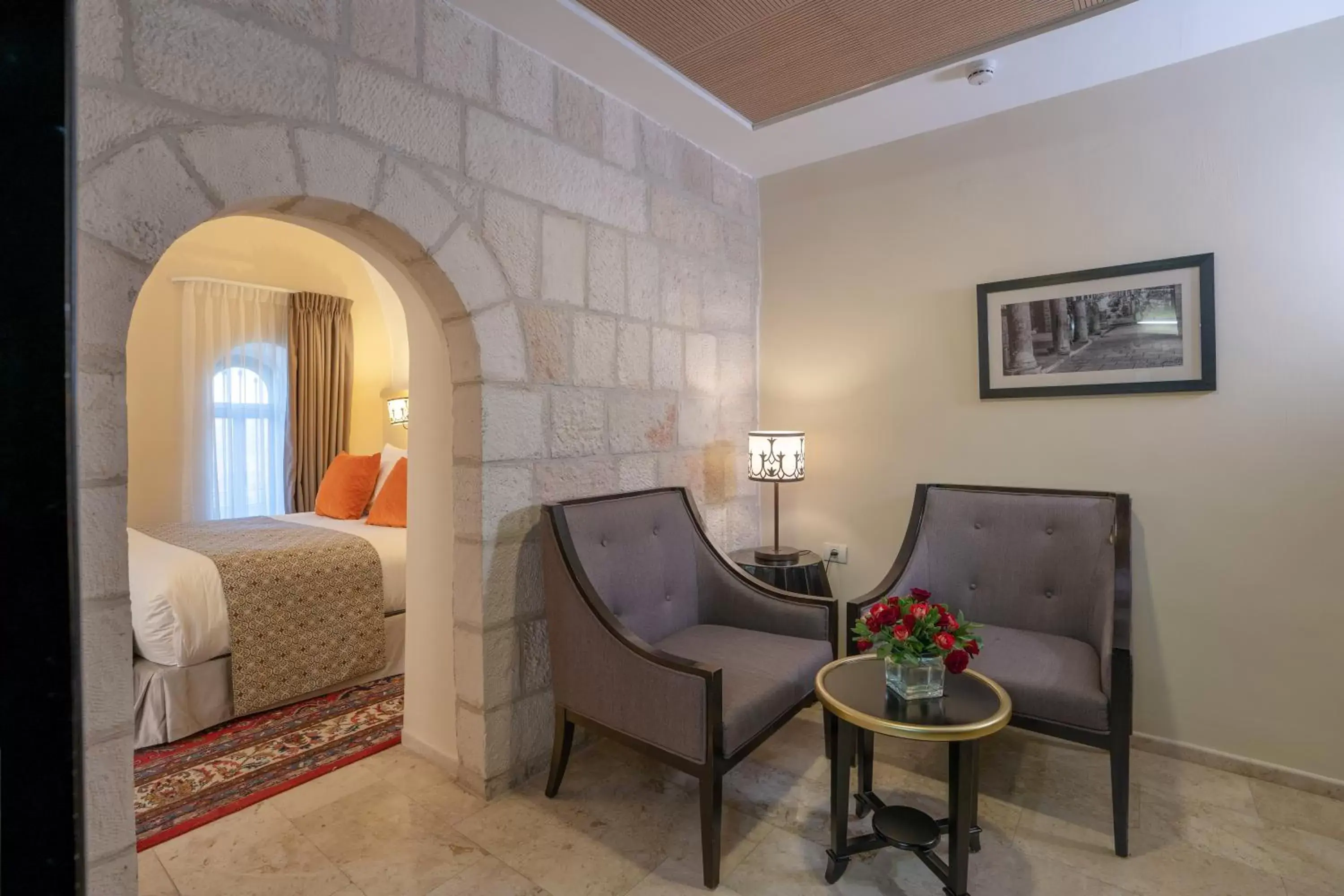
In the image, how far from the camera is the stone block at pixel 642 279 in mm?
2758

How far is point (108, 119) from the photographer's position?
1425mm

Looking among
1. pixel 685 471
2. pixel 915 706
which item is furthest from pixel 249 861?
pixel 685 471

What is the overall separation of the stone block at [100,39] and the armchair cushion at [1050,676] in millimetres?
2201

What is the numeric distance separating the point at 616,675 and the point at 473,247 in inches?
57.8

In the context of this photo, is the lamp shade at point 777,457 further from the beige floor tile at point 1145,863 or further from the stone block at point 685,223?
the beige floor tile at point 1145,863

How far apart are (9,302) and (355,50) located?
184 cm

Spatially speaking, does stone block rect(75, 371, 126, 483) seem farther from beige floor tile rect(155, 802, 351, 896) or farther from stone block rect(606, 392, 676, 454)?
stone block rect(606, 392, 676, 454)

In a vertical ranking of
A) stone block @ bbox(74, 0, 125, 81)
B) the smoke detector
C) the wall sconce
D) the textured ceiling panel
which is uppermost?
the textured ceiling panel

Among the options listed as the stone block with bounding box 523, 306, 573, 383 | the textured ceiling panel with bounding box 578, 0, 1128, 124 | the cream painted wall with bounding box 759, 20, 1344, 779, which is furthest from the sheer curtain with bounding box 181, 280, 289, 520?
the cream painted wall with bounding box 759, 20, 1344, 779

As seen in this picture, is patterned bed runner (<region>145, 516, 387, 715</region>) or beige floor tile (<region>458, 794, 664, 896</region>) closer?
beige floor tile (<region>458, 794, 664, 896</region>)

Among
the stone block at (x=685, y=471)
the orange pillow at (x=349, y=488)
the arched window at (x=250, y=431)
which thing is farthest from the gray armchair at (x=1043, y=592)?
the arched window at (x=250, y=431)

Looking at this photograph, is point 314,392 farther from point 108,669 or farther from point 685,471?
point 108,669

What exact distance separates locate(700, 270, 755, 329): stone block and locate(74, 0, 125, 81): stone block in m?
2.22

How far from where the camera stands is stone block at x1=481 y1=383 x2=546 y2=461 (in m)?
2.16
